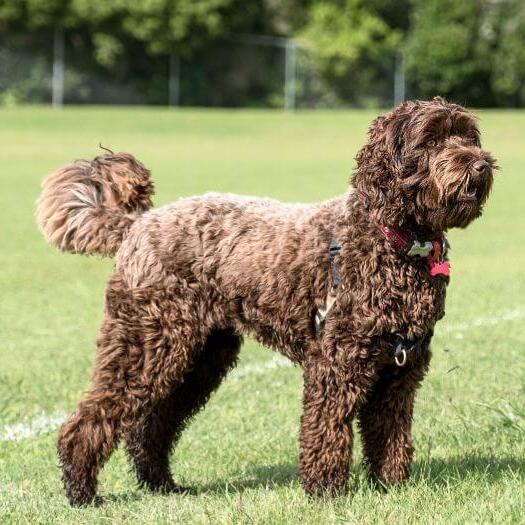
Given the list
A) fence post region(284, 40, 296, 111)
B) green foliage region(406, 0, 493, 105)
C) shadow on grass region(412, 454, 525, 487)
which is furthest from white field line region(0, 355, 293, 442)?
green foliage region(406, 0, 493, 105)

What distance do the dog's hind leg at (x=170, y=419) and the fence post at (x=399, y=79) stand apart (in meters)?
45.4

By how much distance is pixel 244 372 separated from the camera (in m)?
9.53

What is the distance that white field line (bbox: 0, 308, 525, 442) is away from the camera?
784cm

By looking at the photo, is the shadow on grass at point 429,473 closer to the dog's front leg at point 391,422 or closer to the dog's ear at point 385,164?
the dog's front leg at point 391,422

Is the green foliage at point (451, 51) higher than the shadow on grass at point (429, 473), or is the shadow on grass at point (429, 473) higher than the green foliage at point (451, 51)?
the green foliage at point (451, 51)

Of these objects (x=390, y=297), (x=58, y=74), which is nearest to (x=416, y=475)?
(x=390, y=297)

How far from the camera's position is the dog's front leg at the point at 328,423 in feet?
18.5

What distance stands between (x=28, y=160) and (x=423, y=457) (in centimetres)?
2636

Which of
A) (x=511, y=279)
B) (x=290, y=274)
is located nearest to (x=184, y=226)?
(x=290, y=274)

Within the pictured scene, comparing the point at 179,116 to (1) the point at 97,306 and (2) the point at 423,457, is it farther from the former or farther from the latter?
(2) the point at 423,457

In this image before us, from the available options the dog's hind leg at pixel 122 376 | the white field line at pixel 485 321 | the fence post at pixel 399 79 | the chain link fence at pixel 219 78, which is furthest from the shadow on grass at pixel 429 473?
the fence post at pixel 399 79

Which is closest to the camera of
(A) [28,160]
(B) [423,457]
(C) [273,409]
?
(B) [423,457]

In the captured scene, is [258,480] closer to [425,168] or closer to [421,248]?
[421,248]

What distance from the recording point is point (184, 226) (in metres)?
6.02
